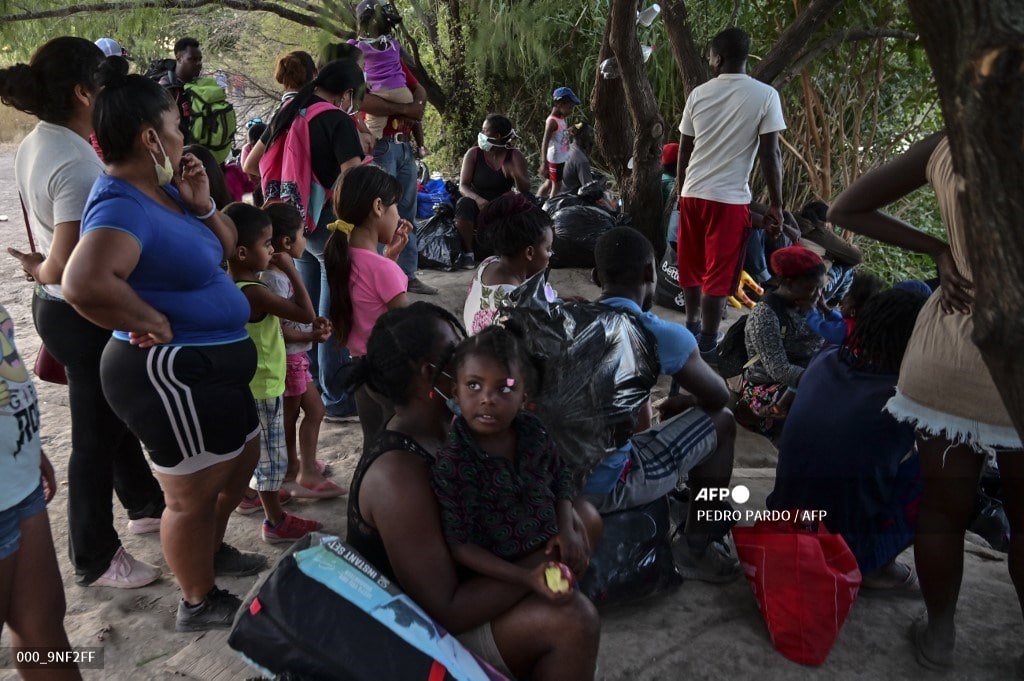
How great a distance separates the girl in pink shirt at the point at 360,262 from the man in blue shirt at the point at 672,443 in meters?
0.82

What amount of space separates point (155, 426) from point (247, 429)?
0.30 meters

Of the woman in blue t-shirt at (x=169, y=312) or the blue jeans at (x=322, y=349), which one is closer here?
the woman in blue t-shirt at (x=169, y=312)

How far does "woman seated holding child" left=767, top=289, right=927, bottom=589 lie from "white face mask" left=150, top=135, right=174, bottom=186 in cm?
213

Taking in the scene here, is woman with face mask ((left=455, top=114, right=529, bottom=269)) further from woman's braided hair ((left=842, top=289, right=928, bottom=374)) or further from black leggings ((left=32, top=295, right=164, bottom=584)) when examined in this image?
woman's braided hair ((left=842, top=289, right=928, bottom=374))

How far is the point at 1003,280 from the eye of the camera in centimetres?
103

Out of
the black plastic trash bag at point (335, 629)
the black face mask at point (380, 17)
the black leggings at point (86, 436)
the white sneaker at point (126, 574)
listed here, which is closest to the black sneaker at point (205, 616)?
the white sneaker at point (126, 574)

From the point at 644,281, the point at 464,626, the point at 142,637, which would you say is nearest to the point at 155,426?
the point at 142,637

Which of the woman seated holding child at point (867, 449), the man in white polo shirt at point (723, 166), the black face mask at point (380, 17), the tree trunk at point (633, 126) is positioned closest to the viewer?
the woman seated holding child at point (867, 449)

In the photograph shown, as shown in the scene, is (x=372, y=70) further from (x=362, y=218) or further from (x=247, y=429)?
(x=247, y=429)

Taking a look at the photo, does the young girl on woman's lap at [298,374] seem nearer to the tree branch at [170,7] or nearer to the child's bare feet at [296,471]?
the child's bare feet at [296,471]

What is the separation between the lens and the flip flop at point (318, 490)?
352cm

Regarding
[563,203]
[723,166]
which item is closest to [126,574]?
[723,166]

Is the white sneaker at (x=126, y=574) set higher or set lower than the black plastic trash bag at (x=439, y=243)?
lower

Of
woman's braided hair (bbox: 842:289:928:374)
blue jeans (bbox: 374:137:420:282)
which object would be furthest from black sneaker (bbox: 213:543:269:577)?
blue jeans (bbox: 374:137:420:282)
